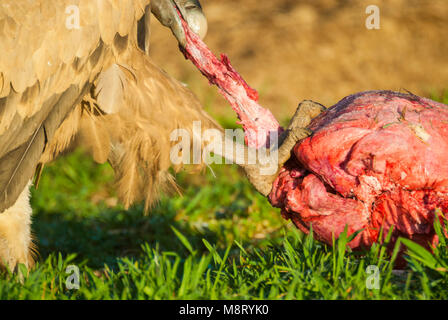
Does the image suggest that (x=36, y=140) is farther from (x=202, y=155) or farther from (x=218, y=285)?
(x=218, y=285)

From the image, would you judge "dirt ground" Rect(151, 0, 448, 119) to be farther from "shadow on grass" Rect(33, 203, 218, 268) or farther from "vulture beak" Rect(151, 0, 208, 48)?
"vulture beak" Rect(151, 0, 208, 48)

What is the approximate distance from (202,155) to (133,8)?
2.49 ft

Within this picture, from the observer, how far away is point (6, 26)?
9.20 feet

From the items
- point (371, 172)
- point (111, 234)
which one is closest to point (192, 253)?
point (371, 172)

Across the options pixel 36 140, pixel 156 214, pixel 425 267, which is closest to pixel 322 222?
pixel 425 267

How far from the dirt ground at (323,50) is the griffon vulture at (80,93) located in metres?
3.11

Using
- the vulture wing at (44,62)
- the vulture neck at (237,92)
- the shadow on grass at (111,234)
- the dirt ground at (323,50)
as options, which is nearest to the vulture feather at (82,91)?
the vulture wing at (44,62)

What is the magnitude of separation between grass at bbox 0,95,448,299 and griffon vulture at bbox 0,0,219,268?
0.44 m

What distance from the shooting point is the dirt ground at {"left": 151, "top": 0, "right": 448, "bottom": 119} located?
6676 millimetres

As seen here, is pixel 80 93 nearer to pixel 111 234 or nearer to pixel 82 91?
pixel 82 91

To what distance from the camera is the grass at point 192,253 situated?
2.45 m

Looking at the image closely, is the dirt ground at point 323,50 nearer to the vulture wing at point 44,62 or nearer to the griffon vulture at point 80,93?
the griffon vulture at point 80,93

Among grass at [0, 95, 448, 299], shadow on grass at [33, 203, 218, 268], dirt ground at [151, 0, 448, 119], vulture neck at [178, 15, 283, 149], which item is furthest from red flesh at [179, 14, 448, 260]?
dirt ground at [151, 0, 448, 119]
